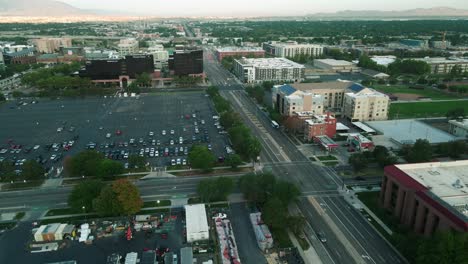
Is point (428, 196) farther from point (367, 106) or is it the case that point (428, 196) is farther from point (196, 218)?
point (367, 106)

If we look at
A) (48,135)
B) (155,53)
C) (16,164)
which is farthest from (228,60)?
(16,164)

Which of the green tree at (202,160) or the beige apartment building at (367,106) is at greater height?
the beige apartment building at (367,106)

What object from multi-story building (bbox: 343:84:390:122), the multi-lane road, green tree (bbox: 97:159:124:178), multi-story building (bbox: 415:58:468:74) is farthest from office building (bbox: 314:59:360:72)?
green tree (bbox: 97:159:124:178)

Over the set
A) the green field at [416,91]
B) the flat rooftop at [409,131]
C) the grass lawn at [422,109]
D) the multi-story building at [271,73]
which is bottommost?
the flat rooftop at [409,131]

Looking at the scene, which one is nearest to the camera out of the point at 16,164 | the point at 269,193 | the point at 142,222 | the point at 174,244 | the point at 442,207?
the point at 442,207

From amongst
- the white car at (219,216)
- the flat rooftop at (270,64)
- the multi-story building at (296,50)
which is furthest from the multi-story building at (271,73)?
the white car at (219,216)

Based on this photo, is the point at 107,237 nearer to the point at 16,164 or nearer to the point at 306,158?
the point at 16,164

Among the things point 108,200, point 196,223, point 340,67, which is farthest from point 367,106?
point 340,67

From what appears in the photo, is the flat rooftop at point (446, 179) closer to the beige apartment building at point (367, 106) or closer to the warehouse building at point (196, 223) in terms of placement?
the warehouse building at point (196, 223)
